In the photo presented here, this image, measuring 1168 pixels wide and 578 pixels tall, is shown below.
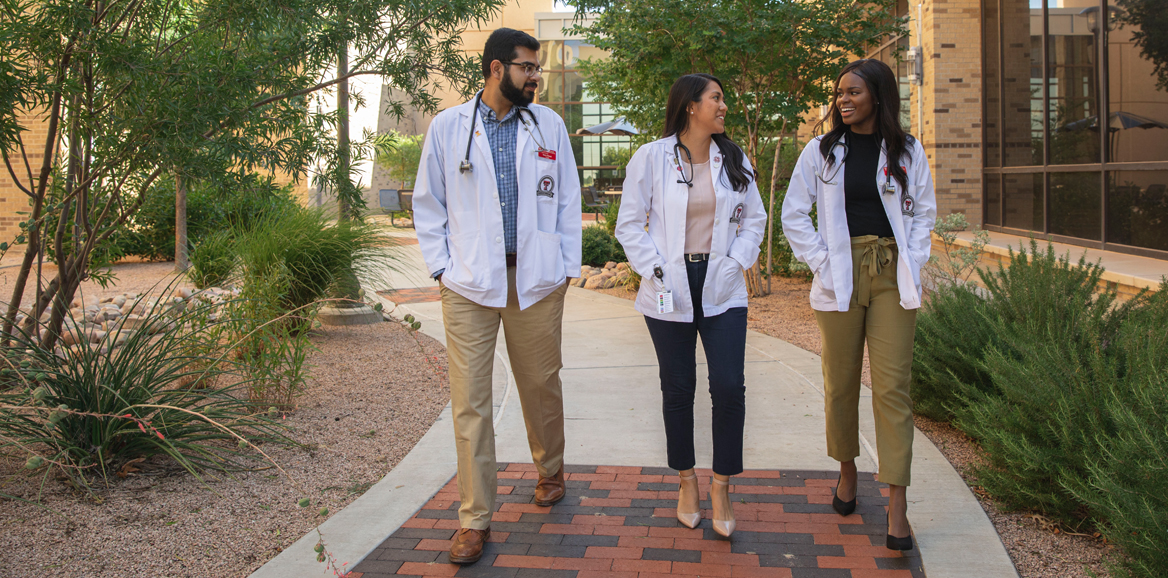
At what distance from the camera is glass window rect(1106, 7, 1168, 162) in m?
8.01

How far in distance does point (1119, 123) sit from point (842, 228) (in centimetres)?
685

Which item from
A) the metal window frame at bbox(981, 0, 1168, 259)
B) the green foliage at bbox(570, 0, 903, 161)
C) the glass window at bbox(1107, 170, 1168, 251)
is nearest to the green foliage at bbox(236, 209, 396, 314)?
the green foliage at bbox(570, 0, 903, 161)

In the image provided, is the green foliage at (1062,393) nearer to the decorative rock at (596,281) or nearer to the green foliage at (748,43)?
the green foliage at (748,43)

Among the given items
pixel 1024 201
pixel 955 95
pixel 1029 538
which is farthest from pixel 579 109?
pixel 1029 538

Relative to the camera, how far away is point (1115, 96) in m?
8.77

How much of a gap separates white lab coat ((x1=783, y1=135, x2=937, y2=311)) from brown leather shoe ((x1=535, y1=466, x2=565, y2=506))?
4.52 ft

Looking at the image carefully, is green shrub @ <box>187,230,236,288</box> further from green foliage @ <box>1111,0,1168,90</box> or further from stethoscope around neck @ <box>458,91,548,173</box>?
green foliage @ <box>1111,0,1168,90</box>

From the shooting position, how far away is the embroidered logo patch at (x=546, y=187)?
362 centimetres

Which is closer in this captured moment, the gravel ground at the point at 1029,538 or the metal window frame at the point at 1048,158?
the gravel ground at the point at 1029,538

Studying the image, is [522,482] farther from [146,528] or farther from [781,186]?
[781,186]

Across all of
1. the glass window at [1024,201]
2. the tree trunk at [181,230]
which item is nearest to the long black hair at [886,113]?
the glass window at [1024,201]

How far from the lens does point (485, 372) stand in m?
3.54

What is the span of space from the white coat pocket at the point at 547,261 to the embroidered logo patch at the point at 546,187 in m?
0.16

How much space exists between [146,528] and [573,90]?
33.9 metres
